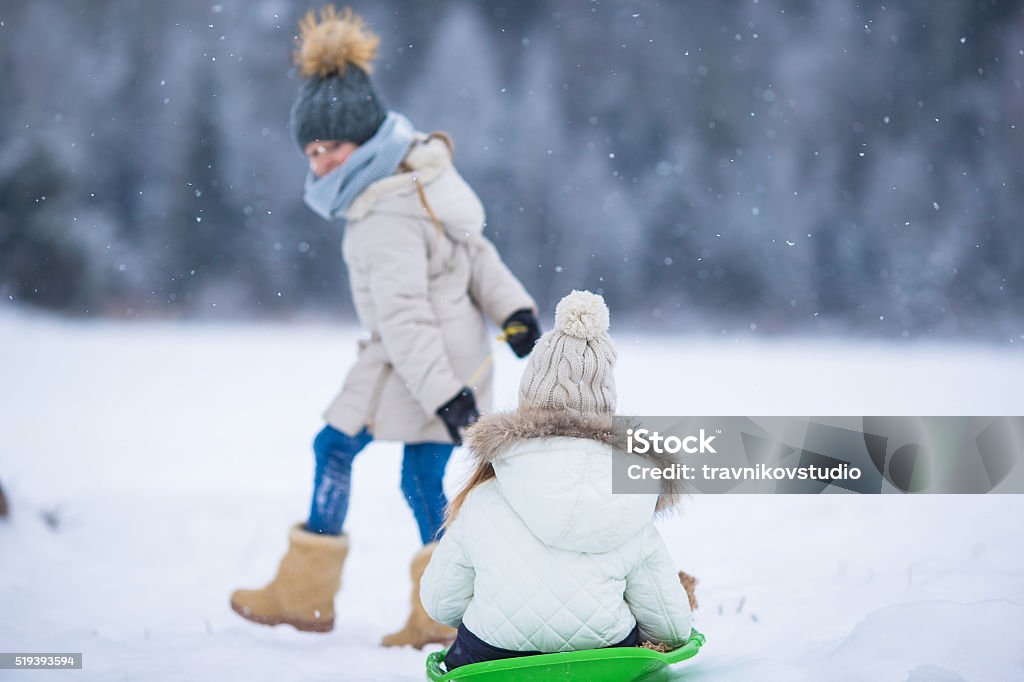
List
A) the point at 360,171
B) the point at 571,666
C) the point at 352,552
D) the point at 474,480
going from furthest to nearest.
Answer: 1. the point at 352,552
2. the point at 360,171
3. the point at 474,480
4. the point at 571,666

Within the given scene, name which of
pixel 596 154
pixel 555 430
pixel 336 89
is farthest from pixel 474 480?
pixel 596 154

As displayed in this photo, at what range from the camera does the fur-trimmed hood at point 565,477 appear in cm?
149

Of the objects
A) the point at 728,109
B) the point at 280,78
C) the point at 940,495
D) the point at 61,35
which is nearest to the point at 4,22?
the point at 61,35

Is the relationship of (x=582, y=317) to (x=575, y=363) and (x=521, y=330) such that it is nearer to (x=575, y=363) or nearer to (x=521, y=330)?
(x=575, y=363)

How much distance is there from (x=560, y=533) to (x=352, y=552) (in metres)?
1.75

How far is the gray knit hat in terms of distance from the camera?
93.8 inches

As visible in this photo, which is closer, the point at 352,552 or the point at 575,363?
the point at 575,363

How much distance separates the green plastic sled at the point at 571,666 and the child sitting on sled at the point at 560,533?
52 mm

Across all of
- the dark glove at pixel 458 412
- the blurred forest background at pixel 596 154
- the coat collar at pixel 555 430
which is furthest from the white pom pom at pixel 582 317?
the blurred forest background at pixel 596 154

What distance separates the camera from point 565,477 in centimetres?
150

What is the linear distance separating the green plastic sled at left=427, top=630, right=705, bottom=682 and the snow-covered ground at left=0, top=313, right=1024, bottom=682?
0.30m

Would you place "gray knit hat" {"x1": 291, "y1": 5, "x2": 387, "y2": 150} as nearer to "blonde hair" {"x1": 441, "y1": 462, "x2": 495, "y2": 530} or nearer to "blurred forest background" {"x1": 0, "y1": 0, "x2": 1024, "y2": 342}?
"blonde hair" {"x1": 441, "y1": 462, "x2": 495, "y2": 530}

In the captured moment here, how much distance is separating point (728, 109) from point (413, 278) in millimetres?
9661

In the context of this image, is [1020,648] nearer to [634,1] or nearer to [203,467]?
[203,467]
